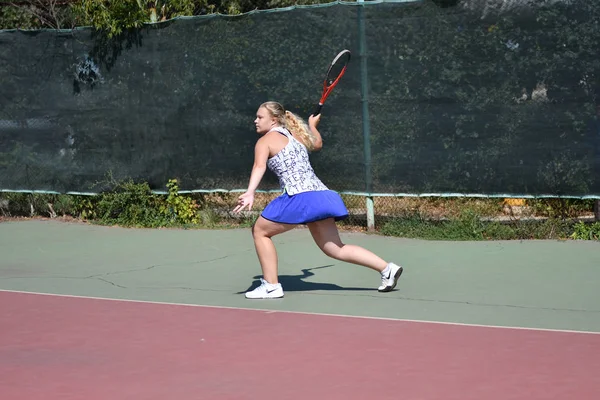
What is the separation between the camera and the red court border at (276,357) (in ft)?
18.4

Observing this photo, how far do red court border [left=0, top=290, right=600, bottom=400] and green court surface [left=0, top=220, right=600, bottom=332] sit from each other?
1.33ft

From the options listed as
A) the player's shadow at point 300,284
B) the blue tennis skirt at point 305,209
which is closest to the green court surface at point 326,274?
the player's shadow at point 300,284

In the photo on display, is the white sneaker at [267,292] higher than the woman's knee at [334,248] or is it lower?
lower

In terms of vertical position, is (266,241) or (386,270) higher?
(266,241)

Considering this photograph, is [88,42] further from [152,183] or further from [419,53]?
[419,53]

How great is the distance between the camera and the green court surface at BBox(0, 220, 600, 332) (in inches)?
301

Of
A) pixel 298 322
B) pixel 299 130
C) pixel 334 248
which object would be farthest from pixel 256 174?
pixel 298 322

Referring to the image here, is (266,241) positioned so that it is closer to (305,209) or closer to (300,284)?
(305,209)

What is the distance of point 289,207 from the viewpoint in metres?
7.95

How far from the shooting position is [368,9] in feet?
35.0

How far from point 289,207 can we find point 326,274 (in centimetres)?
132

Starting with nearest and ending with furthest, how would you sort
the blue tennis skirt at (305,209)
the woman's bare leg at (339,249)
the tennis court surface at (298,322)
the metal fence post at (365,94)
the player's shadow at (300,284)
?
the tennis court surface at (298,322) → the blue tennis skirt at (305,209) → the woman's bare leg at (339,249) → the player's shadow at (300,284) → the metal fence post at (365,94)

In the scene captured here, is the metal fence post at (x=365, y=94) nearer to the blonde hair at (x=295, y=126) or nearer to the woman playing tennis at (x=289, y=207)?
the blonde hair at (x=295, y=126)

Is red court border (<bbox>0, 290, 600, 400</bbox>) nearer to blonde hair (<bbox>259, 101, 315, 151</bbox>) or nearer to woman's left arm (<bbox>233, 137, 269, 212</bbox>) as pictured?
woman's left arm (<bbox>233, 137, 269, 212</bbox>)
